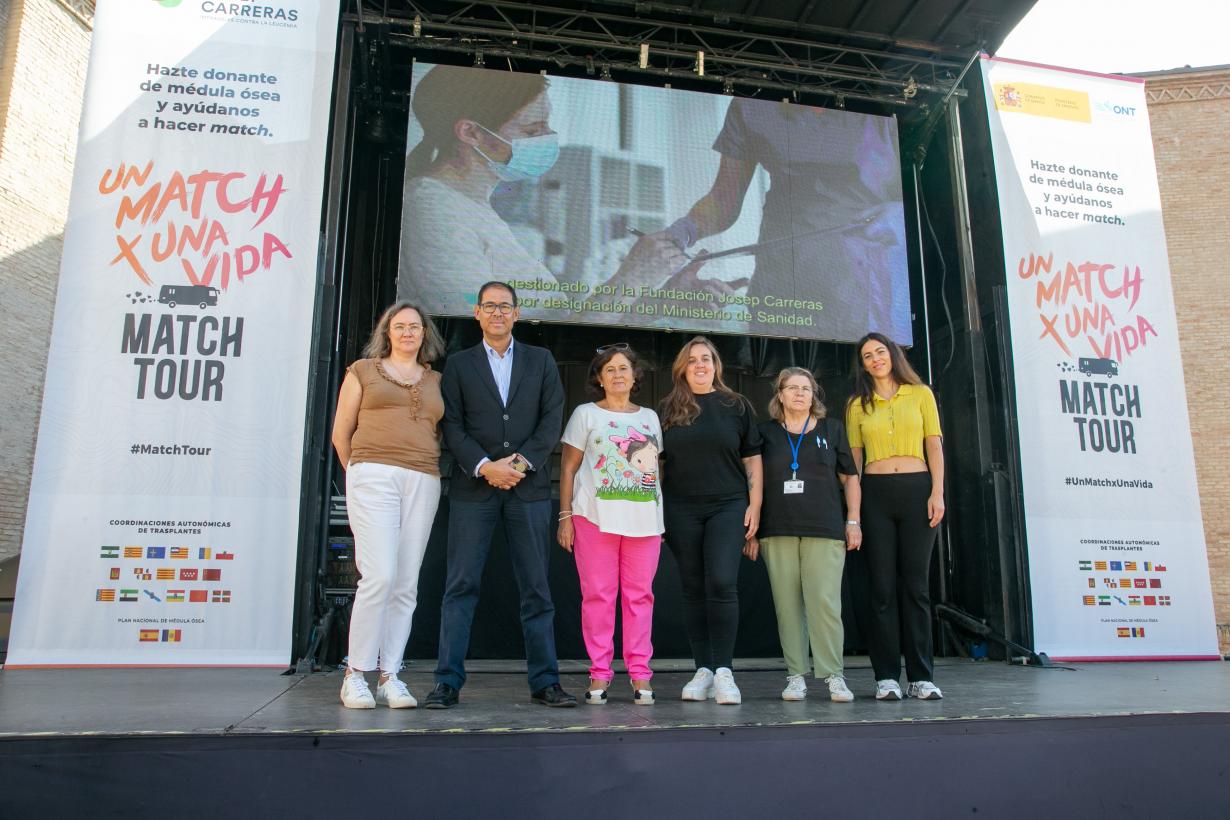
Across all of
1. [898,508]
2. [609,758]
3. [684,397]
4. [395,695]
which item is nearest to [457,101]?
[684,397]

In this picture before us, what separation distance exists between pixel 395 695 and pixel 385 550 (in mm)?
457

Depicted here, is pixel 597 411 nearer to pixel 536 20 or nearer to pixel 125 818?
pixel 125 818

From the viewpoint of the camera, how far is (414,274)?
5164mm

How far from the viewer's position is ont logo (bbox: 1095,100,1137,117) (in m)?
5.84

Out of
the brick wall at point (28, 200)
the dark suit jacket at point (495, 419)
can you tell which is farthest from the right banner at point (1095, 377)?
the brick wall at point (28, 200)

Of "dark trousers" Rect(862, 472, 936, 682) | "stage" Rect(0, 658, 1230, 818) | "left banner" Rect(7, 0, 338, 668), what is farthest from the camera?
"left banner" Rect(7, 0, 338, 668)

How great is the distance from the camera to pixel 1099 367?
5.36 meters

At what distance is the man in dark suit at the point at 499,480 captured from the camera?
289 cm

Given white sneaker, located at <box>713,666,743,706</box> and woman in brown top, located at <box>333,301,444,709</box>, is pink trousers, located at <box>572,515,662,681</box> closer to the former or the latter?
white sneaker, located at <box>713,666,743,706</box>

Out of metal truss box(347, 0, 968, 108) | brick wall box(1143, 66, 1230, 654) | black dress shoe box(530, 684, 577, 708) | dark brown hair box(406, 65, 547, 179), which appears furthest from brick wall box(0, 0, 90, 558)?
brick wall box(1143, 66, 1230, 654)

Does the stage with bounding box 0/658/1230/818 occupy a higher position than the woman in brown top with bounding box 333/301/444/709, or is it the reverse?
the woman in brown top with bounding box 333/301/444/709

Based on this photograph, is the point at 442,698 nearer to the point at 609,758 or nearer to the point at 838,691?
the point at 609,758

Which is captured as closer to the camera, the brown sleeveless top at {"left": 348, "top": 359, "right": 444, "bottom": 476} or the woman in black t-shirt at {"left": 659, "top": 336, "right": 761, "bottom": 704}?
the brown sleeveless top at {"left": 348, "top": 359, "right": 444, "bottom": 476}

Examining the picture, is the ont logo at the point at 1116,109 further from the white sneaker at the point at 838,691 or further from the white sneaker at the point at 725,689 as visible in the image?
the white sneaker at the point at 725,689
